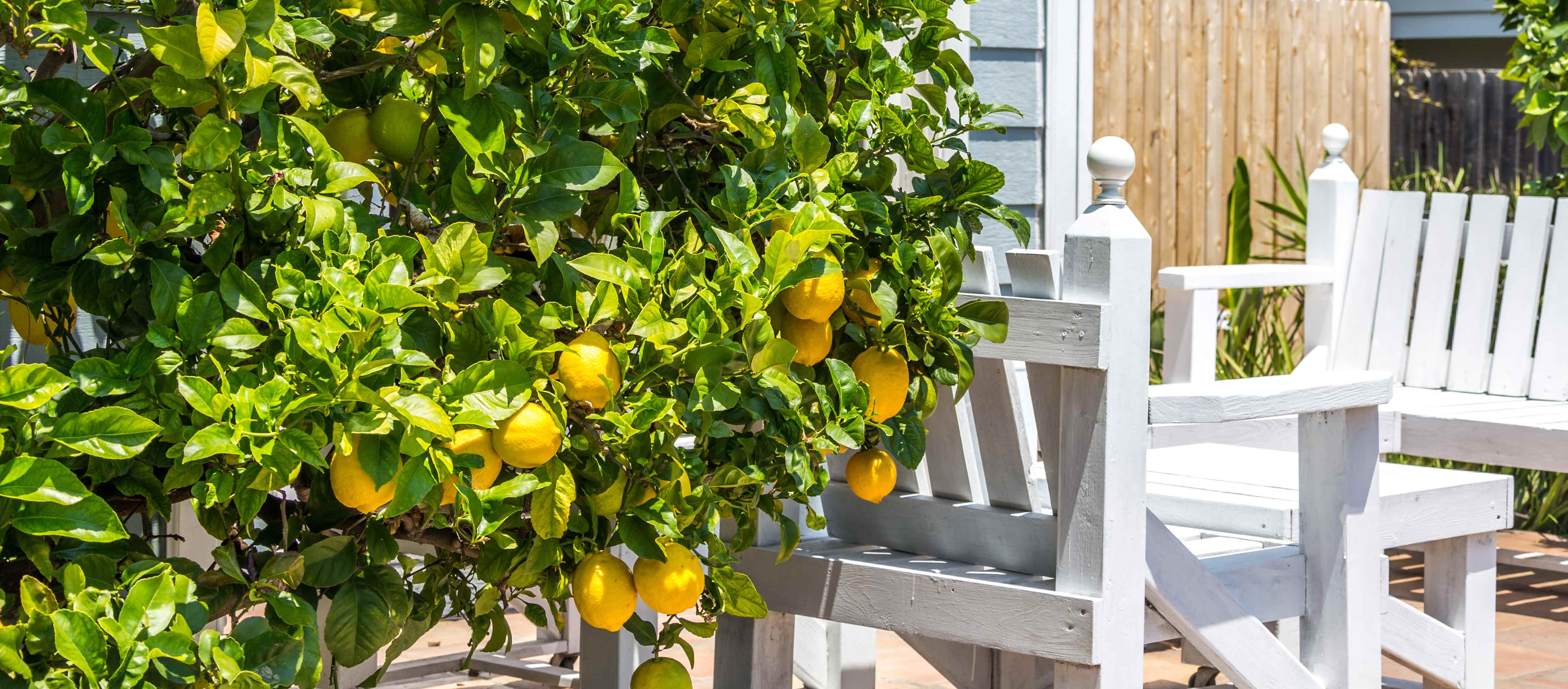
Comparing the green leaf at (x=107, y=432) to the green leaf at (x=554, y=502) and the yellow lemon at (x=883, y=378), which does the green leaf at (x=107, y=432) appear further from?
the yellow lemon at (x=883, y=378)

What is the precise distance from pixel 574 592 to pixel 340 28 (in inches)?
19.1

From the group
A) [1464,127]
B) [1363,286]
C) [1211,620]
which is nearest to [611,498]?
[1211,620]

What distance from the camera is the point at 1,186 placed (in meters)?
1.01

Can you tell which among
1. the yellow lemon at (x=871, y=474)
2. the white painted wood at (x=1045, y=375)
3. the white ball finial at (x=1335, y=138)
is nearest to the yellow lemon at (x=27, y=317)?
the yellow lemon at (x=871, y=474)

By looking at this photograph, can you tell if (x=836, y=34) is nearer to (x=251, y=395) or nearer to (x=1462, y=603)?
(x=251, y=395)

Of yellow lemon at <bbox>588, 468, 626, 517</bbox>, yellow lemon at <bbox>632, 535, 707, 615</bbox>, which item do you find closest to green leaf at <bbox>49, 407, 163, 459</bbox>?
yellow lemon at <bbox>588, 468, 626, 517</bbox>

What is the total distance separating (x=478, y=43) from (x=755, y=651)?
1.30 metres

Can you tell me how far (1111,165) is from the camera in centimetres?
182

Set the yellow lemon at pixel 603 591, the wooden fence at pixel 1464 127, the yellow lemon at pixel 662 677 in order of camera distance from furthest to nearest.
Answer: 1. the wooden fence at pixel 1464 127
2. the yellow lemon at pixel 662 677
3. the yellow lemon at pixel 603 591

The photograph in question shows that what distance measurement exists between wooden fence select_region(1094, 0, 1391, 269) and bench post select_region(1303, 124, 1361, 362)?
6.39 ft

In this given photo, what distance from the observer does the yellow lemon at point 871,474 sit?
1.49 m

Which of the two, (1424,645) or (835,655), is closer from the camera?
(1424,645)

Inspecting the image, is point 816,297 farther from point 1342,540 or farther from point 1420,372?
point 1420,372

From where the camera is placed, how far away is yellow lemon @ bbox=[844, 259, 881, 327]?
1.34m
